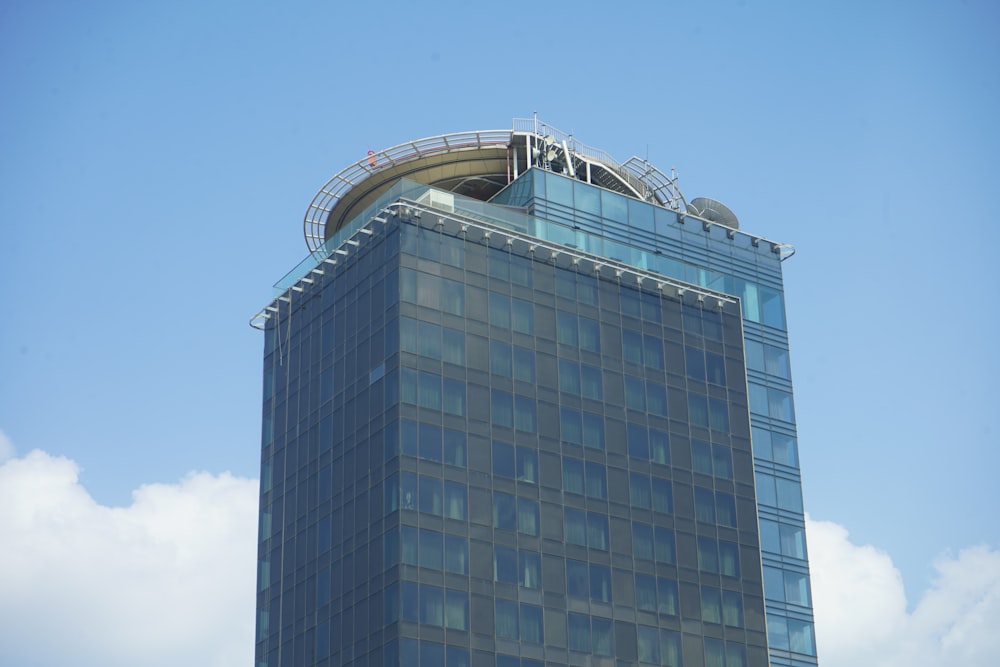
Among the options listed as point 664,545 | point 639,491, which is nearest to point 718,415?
point 639,491

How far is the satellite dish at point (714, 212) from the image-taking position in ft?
382

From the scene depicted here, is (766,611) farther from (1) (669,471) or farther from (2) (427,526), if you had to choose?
(2) (427,526)

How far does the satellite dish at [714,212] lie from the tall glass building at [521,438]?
5.24 m

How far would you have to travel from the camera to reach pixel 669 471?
99375mm

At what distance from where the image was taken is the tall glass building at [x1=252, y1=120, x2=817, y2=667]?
89.2 metres

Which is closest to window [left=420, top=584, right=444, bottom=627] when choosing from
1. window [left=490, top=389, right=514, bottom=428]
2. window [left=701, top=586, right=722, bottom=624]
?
window [left=490, top=389, right=514, bottom=428]

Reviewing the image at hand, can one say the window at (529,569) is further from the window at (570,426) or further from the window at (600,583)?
the window at (570,426)

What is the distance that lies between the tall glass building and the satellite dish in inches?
206

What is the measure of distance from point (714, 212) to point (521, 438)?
31428 mm

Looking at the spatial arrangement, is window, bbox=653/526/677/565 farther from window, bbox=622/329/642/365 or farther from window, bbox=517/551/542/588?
window, bbox=622/329/642/365

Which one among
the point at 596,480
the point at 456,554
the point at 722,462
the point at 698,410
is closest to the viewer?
the point at 456,554

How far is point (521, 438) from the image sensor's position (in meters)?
93.7

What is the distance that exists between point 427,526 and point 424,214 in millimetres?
20057

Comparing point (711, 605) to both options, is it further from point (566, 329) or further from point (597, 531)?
point (566, 329)
